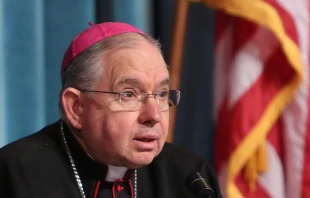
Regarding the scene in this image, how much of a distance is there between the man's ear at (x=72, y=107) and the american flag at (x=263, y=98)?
0.63 metres

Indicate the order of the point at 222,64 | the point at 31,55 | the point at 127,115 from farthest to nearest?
the point at 222,64 < the point at 31,55 < the point at 127,115

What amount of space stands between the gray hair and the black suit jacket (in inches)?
4.5

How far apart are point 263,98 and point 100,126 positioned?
2.31 feet

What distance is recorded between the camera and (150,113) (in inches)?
56.8

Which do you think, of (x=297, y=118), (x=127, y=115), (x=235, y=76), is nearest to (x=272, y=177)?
(x=297, y=118)

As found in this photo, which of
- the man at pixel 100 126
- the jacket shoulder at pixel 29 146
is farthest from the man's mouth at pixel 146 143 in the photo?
the jacket shoulder at pixel 29 146

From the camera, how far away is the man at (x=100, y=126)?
145 cm

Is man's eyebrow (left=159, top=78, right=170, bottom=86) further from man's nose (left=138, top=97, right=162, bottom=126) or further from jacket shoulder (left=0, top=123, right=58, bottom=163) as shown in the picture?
jacket shoulder (left=0, top=123, right=58, bottom=163)

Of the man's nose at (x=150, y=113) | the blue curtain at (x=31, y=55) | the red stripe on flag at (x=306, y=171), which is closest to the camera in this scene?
the man's nose at (x=150, y=113)

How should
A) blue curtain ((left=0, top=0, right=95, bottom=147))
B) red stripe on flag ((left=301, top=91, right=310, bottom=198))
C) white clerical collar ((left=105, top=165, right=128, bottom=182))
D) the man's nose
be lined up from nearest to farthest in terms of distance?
the man's nose
white clerical collar ((left=105, top=165, right=128, bottom=182))
blue curtain ((left=0, top=0, right=95, bottom=147))
red stripe on flag ((left=301, top=91, right=310, bottom=198))

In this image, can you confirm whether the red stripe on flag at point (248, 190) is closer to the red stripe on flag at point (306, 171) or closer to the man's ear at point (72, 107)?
the red stripe on flag at point (306, 171)

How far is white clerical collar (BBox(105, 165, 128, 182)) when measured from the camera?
156 centimetres

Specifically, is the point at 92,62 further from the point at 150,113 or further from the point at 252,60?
the point at 252,60

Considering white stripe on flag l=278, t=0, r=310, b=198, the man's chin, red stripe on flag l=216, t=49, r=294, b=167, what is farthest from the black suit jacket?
white stripe on flag l=278, t=0, r=310, b=198
